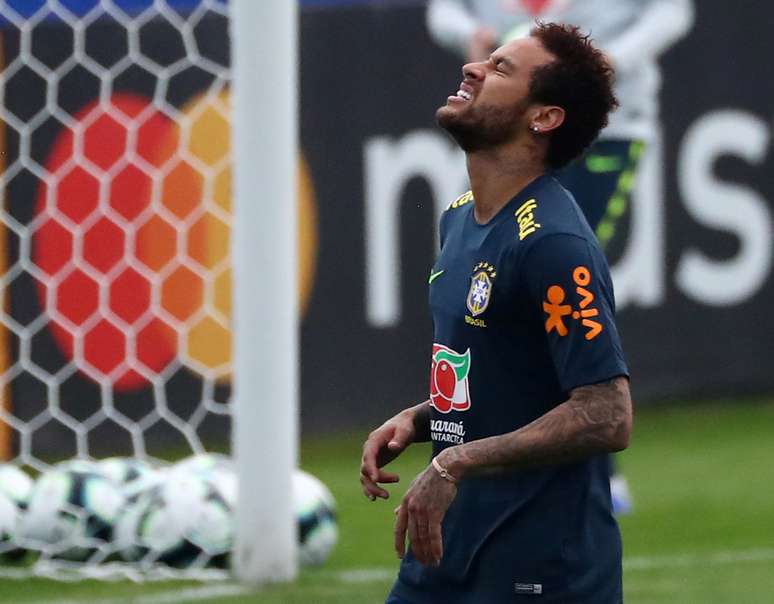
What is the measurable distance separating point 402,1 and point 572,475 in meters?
5.21

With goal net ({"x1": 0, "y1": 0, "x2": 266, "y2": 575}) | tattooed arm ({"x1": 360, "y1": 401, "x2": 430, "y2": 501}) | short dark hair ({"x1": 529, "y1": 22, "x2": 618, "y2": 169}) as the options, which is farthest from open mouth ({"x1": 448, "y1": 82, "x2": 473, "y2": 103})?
goal net ({"x1": 0, "y1": 0, "x2": 266, "y2": 575})

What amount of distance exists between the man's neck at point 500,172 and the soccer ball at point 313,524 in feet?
7.82

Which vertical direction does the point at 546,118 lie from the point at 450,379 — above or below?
above

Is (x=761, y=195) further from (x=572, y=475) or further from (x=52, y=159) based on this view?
(x=572, y=475)

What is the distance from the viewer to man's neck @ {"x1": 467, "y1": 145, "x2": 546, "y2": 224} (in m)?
3.06

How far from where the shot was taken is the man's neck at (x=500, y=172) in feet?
10.0

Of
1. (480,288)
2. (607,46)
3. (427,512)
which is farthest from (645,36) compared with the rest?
(427,512)

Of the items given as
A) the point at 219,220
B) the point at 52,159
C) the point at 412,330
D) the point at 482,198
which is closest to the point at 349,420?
the point at 412,330

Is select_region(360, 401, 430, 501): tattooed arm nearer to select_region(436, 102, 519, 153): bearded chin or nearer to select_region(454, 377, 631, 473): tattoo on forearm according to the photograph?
select_region(454, 377, 631, 473): tattoo on forearm

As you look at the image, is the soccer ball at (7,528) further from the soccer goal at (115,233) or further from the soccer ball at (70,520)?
the soccer goal at (115,233)

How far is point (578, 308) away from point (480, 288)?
8.5 inches

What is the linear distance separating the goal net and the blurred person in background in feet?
4.10

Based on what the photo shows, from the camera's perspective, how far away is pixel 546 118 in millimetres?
3059

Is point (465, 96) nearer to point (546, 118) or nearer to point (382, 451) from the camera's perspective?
point (546, 118)
